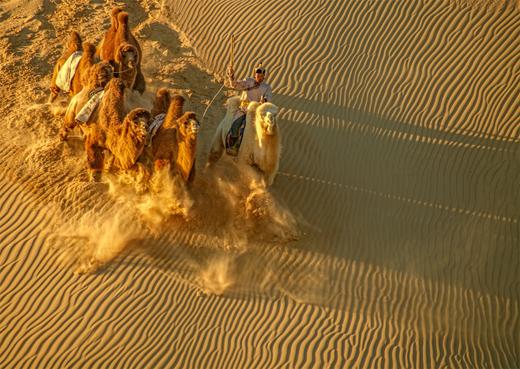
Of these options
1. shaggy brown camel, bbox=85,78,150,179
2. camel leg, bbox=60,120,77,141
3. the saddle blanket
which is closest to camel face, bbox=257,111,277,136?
the saddle blanket

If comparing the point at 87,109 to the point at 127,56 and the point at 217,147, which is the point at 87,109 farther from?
the point at 217,147

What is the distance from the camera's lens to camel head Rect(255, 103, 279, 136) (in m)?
7.66

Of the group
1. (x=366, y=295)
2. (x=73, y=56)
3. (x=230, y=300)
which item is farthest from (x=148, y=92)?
(x=366, y=295)

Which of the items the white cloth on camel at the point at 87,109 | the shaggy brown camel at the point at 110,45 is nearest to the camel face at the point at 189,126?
the white cloth on camel at the point at 87,109

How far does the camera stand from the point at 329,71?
11148 millimetres

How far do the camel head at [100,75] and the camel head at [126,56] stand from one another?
0.37 meters

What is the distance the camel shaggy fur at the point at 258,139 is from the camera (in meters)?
7.76

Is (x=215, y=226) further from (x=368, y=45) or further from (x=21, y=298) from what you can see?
(x=368, y=45)

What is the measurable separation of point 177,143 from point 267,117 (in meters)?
1.44

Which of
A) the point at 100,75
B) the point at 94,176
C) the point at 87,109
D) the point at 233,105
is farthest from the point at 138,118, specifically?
the point at 233,105

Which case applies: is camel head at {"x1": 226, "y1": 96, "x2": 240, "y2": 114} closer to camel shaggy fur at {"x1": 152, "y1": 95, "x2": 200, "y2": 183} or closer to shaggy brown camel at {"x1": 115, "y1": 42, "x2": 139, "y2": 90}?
camel shaggy fur at {"x1": 152, "y1": 95, "x2": 200, "y2": 183}

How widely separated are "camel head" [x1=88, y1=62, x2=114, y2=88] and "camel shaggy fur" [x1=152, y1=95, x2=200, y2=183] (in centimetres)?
132

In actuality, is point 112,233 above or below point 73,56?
below

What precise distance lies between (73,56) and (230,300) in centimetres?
531
